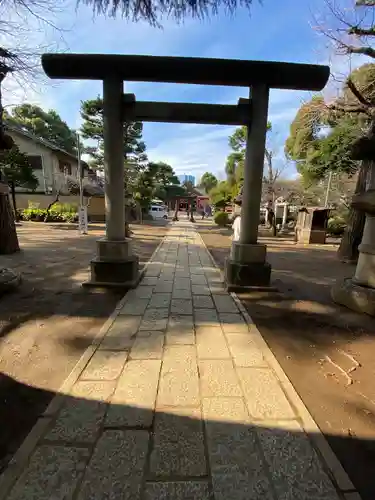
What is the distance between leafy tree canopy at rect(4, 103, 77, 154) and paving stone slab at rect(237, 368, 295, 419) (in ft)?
118

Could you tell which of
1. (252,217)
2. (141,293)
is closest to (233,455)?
(141,293)

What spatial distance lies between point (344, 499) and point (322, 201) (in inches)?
748

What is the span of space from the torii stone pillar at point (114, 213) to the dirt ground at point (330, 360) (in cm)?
220

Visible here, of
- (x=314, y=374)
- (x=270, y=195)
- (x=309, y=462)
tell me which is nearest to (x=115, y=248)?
Result: (x=314, y=374)

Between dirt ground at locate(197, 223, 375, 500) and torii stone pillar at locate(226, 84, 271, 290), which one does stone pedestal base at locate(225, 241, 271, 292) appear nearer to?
torii stone pillar at locate(226, 84, 271, 290)

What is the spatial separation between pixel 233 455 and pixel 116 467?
0.66 meters

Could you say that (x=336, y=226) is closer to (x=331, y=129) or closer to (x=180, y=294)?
(x=331, y=129)

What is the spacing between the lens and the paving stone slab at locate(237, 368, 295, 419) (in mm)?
1905

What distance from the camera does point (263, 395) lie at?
210 centimetres

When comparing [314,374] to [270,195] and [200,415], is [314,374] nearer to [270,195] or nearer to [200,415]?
[200,415]

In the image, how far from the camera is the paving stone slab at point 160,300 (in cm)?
401

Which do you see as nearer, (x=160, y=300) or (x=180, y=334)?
(x=180, y=334)

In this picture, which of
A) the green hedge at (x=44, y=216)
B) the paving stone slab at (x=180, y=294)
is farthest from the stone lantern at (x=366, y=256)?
the green hedge at (x=44, y=216)

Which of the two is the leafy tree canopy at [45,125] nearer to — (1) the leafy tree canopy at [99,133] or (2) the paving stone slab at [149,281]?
(1) the leafy tree canopy at [99,133]
